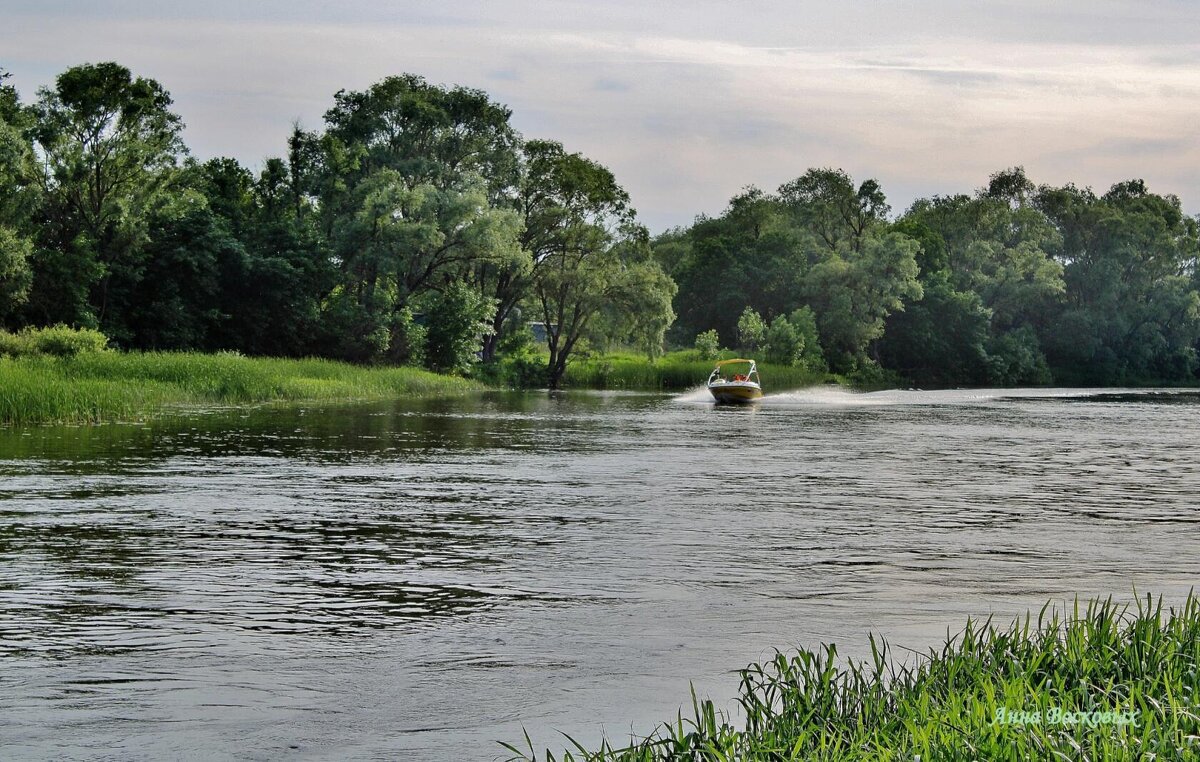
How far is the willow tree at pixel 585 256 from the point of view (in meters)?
85.8

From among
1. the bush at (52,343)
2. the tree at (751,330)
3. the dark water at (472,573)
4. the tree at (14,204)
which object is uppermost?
the tree at (14,204)

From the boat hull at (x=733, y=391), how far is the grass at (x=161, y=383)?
14.4 m

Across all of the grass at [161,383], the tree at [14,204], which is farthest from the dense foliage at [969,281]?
the tree at [14,204]

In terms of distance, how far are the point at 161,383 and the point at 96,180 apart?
76.1 ft

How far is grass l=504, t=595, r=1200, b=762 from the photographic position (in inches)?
224

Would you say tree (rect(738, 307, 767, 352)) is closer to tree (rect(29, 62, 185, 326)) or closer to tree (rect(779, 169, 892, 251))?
tree (rect(779, 169, 892, 251))

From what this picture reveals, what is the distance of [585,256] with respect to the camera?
8738 centimetres

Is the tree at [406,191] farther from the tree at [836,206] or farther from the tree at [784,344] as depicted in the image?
the tree at [836,206]

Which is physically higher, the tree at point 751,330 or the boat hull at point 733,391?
the tree at point 751,330

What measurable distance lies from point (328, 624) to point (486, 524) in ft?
22.0

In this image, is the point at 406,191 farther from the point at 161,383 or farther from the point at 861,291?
the point at 861,291

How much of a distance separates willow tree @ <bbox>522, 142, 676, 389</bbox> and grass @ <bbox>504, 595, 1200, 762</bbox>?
254 feet

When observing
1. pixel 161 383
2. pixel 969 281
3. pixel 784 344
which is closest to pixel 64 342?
pixel 161 383

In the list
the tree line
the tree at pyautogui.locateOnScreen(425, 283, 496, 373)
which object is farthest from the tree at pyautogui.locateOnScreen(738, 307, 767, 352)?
the tree at pyautogui.locateOnScreen(425, 283, 496, 373)
